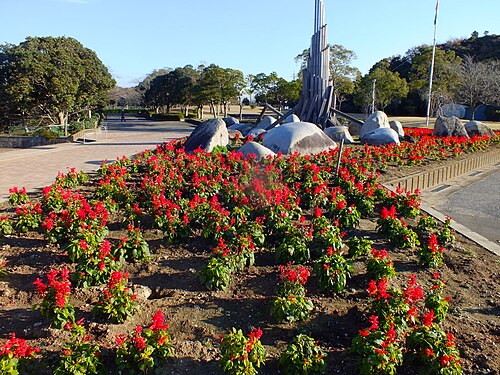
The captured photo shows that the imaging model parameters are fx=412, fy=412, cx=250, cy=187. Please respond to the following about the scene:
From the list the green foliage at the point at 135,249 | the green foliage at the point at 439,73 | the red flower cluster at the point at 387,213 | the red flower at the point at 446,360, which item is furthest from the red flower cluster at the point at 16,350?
the green foliage at the point at 439,73

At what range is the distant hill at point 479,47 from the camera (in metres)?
50.8

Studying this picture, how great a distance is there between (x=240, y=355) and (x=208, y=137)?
443 inches

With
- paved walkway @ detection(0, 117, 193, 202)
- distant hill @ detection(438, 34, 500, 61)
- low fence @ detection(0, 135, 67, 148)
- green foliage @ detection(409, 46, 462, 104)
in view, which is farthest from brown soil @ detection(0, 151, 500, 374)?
distant hill @ detection(438, 34, 500, 61)

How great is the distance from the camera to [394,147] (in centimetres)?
1467

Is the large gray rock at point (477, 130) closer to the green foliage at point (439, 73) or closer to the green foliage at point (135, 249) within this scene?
the green foliage at point (439, 73)

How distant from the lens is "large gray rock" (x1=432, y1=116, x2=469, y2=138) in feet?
66.7

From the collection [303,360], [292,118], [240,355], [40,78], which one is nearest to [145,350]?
[240,355]

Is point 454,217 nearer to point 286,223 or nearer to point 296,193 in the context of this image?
point 296,193

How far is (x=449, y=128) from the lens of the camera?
66.9 feet

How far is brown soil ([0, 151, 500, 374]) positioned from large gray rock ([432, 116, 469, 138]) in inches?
621

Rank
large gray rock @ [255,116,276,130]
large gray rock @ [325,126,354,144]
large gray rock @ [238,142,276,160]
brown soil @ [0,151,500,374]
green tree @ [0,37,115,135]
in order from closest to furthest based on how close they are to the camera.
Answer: brown soil @ [0,151,500,374]
large gray rock @ [238,142,276,160]
large gray rock @ [325,126,354,144]
green tree @ [0,37,115,135]
large gray rock @ [255,116,276,130]

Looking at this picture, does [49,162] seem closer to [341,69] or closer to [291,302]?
[291,302]

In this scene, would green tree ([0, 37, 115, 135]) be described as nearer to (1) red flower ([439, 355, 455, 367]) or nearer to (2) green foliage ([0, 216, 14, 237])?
(2) green foliage ([0, 216, 14, 237])

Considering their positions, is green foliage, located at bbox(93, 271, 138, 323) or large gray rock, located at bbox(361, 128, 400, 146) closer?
green foliage, located at bbox(93, 271, 138, 323)
